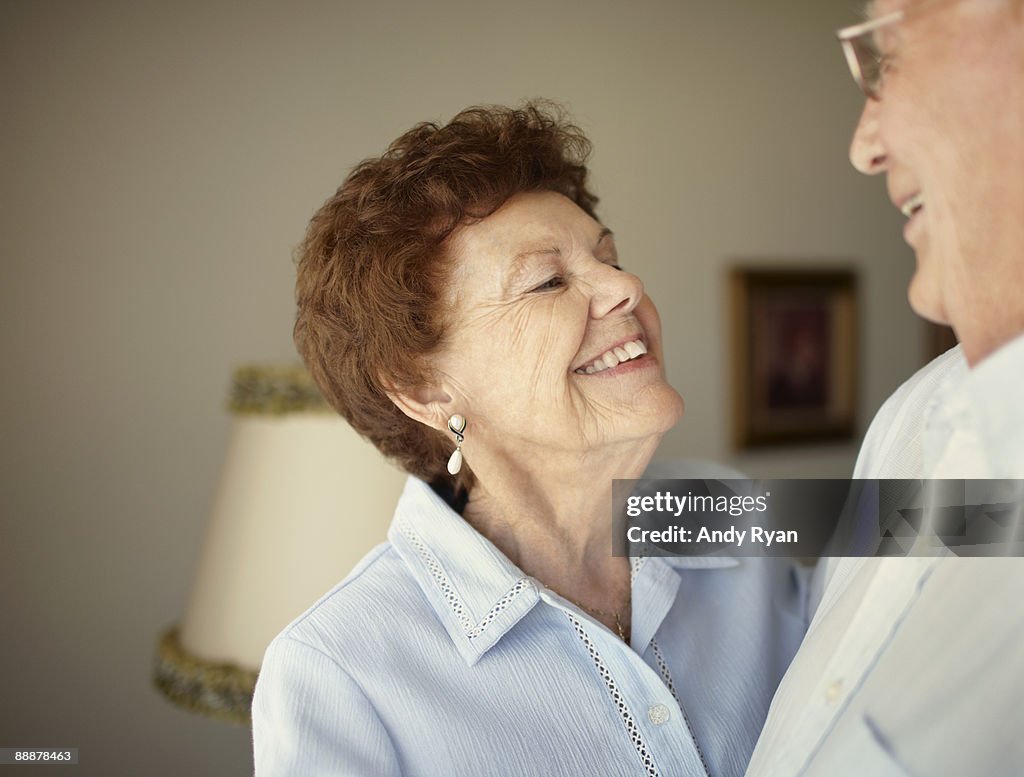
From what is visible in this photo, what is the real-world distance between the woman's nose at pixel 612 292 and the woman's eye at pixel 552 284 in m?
0.04

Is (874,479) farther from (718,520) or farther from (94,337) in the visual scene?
(94,337)

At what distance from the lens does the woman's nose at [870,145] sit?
71cm

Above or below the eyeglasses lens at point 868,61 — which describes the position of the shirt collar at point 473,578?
below

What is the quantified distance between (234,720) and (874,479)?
111 cm

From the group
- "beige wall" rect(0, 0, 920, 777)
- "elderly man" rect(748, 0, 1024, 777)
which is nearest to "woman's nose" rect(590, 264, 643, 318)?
"elderly man" rect(748, 0, 1024, 777)

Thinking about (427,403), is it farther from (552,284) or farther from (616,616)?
(616,616)

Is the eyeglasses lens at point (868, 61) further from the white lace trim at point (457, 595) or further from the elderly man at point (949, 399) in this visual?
the white lace trim at point (457, 595)

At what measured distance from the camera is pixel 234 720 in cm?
156

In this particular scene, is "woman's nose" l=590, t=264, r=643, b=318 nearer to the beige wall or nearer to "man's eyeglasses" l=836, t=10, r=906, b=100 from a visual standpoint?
"man's eyeglasses" l=836, t=10, r=906, b=100

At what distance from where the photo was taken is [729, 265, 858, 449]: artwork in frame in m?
Result: 3.17

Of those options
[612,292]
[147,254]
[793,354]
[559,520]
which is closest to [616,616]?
[559,520]

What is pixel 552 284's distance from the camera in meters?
1.18

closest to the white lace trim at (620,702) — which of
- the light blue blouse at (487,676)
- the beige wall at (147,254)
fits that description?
the light blue blouse at (487,676)

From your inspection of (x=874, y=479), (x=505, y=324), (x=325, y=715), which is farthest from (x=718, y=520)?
(x=325, y=715)
